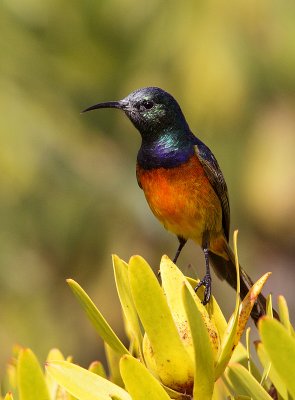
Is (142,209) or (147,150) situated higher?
(147,150)

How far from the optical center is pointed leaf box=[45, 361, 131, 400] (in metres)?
1.56

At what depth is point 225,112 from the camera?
8609mm

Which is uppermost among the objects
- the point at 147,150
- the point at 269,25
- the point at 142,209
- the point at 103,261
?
the point at 269,25

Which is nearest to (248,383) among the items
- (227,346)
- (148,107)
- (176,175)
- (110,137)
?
(227,346)

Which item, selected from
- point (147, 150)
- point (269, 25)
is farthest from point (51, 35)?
point (147, 150)

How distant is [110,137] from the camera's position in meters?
10.4

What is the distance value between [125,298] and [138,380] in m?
0.34

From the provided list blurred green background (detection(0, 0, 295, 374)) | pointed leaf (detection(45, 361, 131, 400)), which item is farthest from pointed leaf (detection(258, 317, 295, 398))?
blurred green background (detection(0, 0, 295, 374))

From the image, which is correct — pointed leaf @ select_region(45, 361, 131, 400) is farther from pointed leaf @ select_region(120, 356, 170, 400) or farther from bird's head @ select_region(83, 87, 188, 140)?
bird's head @ select_region(83, 87, 188, 140)

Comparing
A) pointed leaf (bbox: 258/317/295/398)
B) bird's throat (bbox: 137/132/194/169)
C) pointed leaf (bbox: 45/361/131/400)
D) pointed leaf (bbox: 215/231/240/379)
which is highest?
bird's throat (bbox: 137/132/194/169)

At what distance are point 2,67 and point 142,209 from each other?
2234mm

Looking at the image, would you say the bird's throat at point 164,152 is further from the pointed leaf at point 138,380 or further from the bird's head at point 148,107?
the pointed leaf at point 138,380

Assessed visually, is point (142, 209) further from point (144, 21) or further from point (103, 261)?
point (144, 21)

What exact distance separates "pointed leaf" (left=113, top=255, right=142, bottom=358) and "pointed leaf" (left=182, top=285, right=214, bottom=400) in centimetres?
24
